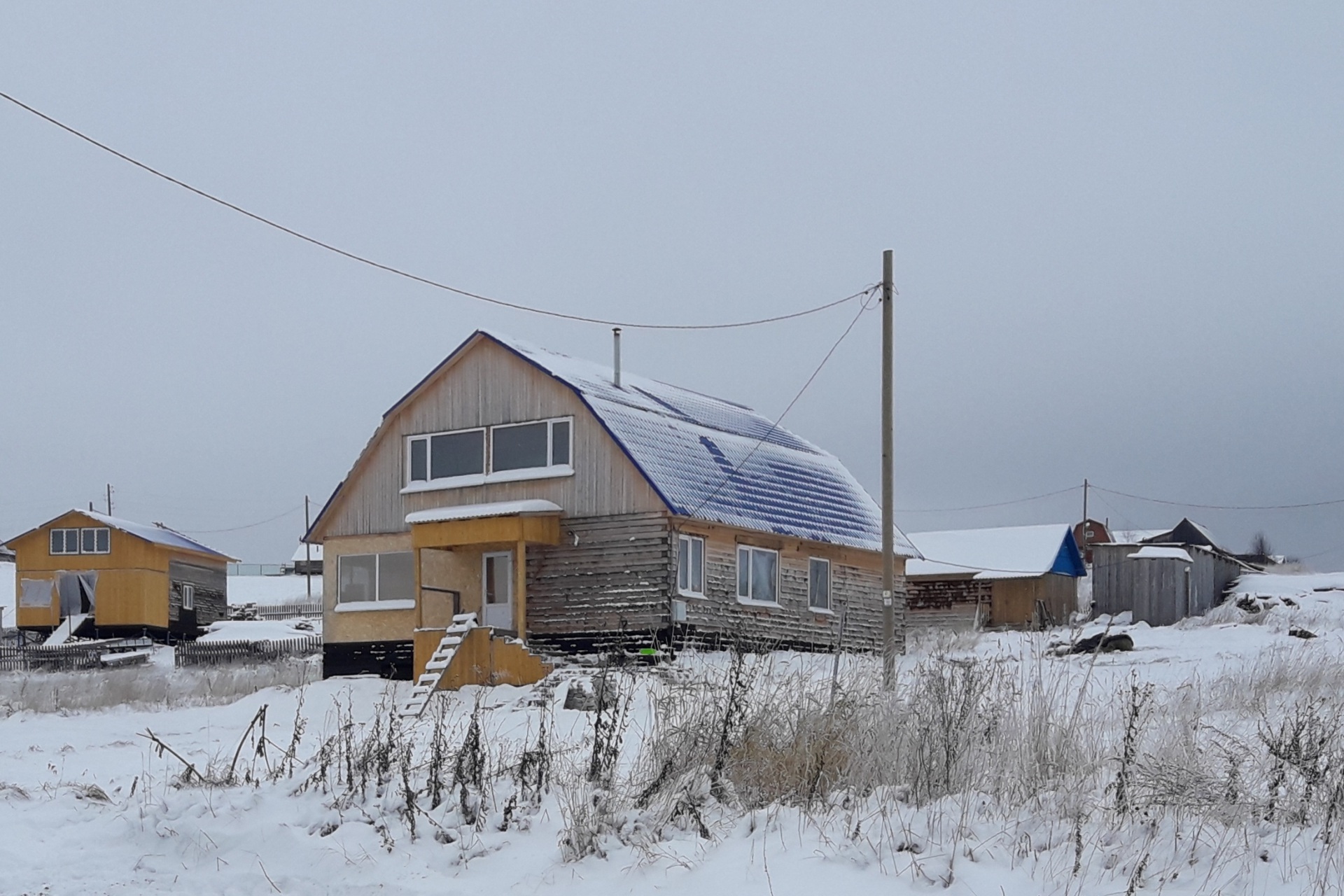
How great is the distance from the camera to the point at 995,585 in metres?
43.1

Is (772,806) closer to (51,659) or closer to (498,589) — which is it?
(498,589)

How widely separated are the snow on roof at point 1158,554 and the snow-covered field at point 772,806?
2785 cm

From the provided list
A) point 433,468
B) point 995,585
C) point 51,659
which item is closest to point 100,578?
point 51,659

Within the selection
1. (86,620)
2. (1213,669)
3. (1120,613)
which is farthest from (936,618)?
(86,620)

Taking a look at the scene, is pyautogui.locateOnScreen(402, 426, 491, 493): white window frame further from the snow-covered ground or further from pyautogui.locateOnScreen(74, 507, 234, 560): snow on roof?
the snow-covered ground

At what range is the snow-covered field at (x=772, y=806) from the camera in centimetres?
698

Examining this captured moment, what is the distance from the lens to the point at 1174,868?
6.77 m

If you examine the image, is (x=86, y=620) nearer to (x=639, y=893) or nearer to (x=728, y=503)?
(x=728, y=503)

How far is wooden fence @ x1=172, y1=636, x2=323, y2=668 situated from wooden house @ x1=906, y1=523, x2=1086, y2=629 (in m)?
19.1

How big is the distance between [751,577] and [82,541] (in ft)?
93.6

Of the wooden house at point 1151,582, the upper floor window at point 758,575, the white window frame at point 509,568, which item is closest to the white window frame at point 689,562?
the upper floor window at point 758,575

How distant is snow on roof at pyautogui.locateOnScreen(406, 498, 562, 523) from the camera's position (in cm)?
2458

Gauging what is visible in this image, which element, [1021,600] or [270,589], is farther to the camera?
[270,589]

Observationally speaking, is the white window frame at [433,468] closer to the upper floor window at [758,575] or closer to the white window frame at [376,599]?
the white window frame at [376,599]
